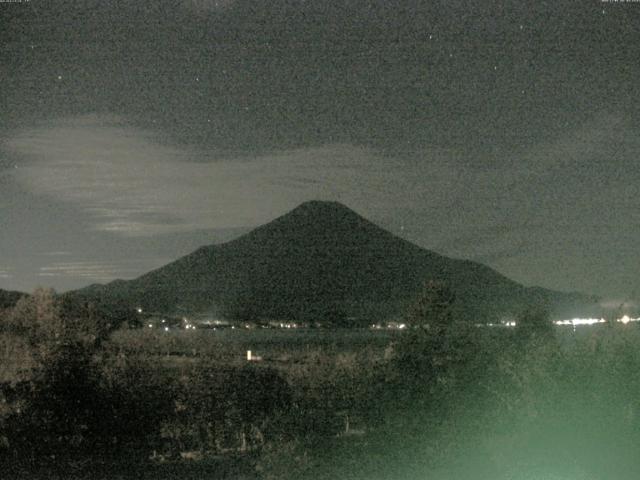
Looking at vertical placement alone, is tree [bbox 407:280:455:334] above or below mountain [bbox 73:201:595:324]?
below

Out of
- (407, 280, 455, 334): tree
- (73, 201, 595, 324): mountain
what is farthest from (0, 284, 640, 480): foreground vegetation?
(73, 201, 595, 324): mountain

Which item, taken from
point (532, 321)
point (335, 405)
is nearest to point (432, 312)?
point (532, 321)

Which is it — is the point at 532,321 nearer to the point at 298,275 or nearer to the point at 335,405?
the point at 335,405

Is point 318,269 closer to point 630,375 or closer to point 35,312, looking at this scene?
point 35,312

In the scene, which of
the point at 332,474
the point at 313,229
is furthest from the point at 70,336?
the point at 313,229

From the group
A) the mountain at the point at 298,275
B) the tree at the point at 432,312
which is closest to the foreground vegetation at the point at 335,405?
the tree at the point at 432,312

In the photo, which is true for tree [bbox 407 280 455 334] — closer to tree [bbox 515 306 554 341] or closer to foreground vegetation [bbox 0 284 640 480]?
foreground vegetation [bbox 0 284 640 480]

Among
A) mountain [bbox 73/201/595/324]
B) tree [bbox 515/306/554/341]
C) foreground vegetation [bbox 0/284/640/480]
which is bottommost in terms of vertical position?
foreground vegetation [bbox 0/284/640/480]
